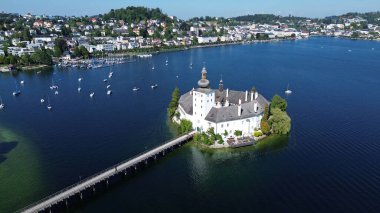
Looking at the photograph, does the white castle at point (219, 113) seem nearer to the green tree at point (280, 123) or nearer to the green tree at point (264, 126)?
the green tree at point (264, 126)

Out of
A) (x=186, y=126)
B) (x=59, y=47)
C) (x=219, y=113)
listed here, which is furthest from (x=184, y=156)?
(x=59, y=47)

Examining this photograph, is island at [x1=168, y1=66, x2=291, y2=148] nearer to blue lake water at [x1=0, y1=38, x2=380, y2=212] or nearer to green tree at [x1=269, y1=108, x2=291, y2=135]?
green tree at [x1=269, y1=108, x2=291, y2=135]

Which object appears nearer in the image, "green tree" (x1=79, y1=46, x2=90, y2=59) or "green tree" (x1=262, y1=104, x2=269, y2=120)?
"green tree" (x1=262, y1=104, x2=269, y2=120)

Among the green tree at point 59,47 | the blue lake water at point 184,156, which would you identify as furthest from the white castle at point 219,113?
the green tree at point 59,47

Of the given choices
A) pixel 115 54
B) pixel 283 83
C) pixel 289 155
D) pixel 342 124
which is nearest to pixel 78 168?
pixel 289 155

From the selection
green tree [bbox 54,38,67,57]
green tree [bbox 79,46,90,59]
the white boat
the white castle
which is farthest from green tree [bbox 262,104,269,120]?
green tree [bbox 54,38,67,57]
